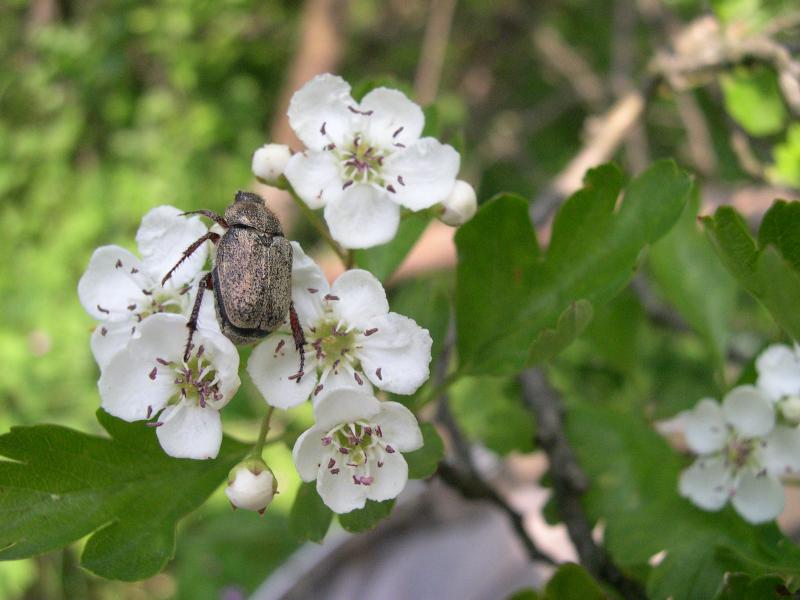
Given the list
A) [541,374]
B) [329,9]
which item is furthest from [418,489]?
[329,9]

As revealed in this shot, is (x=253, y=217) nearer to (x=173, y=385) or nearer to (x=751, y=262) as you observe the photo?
(x=173, y=385)

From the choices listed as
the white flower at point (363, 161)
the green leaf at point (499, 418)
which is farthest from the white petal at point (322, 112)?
the green leaf at point (499, 418)

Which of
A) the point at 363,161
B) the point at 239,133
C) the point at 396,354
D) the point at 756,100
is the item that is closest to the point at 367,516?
the point at 396,354

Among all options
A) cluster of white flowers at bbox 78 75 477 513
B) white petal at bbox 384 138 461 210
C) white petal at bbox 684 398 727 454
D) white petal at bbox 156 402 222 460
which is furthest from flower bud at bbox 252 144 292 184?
white petal at bbox 684 398 727 454

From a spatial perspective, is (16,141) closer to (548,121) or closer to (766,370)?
(548,121)

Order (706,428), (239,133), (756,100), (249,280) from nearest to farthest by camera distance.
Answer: (249,280), (706,428), (756,100), (239,133)

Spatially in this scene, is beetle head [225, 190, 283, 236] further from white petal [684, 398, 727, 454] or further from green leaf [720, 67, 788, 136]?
green leaf [720, 67, 788, 136]
